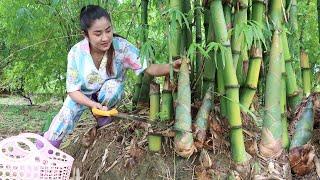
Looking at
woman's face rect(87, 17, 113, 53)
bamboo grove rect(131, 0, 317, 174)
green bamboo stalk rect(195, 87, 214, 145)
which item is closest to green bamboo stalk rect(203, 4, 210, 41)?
bamboo grove rect(131, 0, 317, 174)

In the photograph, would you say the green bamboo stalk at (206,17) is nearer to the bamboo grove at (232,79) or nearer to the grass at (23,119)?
the bamboo grove at (232,79)

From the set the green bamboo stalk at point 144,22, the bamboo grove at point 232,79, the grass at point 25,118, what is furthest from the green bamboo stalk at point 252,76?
the grass at point 25,118

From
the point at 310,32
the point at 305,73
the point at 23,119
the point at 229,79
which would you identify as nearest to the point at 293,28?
the point at 305,73

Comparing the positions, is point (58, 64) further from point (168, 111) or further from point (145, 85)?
point (168, 111)

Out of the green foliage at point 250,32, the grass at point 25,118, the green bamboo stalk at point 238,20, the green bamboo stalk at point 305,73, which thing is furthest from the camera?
the grass at point 25,118

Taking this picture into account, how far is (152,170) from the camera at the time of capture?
217 cm

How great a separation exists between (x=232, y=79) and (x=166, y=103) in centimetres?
37

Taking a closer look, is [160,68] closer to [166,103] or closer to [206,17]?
[166,103]

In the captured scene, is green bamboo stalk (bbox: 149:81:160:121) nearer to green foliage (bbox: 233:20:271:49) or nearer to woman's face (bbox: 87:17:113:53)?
woman's face (bbox: 87:17:113:53)

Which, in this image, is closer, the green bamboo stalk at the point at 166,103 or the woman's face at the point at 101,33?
the green bamboo stalk at the point at 166,103

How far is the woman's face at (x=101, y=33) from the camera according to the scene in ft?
7.70

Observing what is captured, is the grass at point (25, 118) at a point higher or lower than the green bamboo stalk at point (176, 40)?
lower

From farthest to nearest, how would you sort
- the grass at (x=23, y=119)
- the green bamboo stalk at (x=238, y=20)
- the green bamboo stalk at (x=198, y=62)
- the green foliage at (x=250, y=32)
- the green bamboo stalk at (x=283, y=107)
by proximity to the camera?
1. the grass at (x=23, y=119)
2. the green bamboo stalk at (x=198, y=62)
3. the green bamboo stalk at (x=283, y=107)
4. the green bamboo stalk at (x=238, y=20)
5. the green foliage at (x=250, y=32)

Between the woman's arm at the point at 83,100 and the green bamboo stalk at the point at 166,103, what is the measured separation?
345mm
